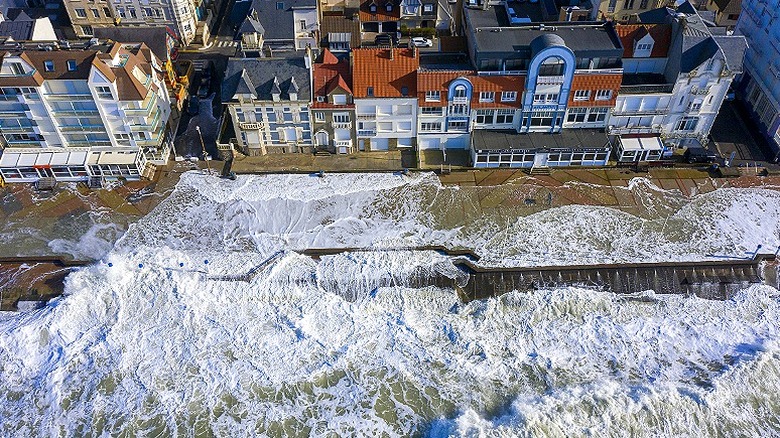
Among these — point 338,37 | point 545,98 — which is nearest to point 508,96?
point 545,98

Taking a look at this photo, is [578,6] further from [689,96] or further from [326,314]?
[326,314]

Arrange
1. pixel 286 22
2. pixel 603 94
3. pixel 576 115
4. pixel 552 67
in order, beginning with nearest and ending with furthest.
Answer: pixel 552 67, pixel 603 94, pixel 576 115, pixel 286 22

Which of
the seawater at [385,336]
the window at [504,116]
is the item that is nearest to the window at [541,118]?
the window at [504,116]

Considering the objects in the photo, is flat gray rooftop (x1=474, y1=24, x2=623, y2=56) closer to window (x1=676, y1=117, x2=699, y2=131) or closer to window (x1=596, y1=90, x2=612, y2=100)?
window (x1=596, y1=90, x2=612, y2=100)

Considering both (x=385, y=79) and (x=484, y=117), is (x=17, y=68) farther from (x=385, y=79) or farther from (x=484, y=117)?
(x=484, y=117)

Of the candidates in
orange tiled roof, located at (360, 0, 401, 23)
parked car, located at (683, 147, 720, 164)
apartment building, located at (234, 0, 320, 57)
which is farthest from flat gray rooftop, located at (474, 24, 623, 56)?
apartment building, located at (234, 0, 320, 57)

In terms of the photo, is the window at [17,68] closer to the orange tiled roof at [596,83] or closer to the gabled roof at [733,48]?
the orange tiled roof at [596,83]

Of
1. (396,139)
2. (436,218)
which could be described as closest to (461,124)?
(396,139)
